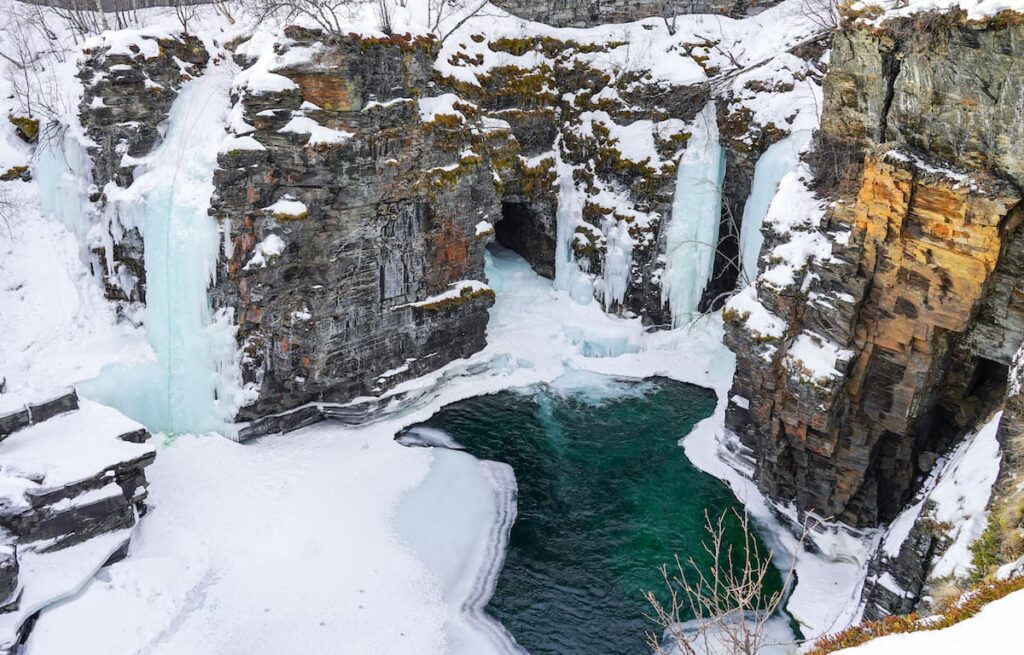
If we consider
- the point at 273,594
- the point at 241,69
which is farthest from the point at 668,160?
the point at 273,594

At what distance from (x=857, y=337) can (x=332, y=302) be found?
12876mm

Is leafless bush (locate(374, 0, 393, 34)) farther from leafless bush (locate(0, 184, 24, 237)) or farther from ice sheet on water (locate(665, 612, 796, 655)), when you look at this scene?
ice sheet on water (locate(665, 612, 796, 655))

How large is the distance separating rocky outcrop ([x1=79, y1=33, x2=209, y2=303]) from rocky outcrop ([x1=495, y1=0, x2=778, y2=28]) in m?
12.6

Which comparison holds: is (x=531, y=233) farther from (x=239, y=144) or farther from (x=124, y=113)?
(x=124, y=113)

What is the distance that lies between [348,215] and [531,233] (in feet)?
30.0

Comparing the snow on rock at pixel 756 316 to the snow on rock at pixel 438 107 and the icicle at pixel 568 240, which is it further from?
the snow on rock at pixel 438 107

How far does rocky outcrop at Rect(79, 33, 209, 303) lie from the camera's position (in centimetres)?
1953

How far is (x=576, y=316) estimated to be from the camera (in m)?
26.2

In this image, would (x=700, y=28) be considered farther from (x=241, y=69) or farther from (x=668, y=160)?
(x=241, y=69)

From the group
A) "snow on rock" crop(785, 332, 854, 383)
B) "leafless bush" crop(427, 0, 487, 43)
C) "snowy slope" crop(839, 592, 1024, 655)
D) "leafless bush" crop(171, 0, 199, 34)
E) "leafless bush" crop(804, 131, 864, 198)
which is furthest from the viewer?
"leafless bush" crop(171, 0, 199, 34)

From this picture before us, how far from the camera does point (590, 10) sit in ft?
93.3

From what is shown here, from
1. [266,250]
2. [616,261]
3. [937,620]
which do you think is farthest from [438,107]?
[937,620]

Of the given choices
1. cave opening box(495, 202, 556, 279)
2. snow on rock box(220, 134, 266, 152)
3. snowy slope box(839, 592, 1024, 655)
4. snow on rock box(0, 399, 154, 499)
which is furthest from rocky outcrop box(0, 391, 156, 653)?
cave opening box(495, 202, 556, 279)

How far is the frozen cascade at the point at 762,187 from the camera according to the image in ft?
72.4
